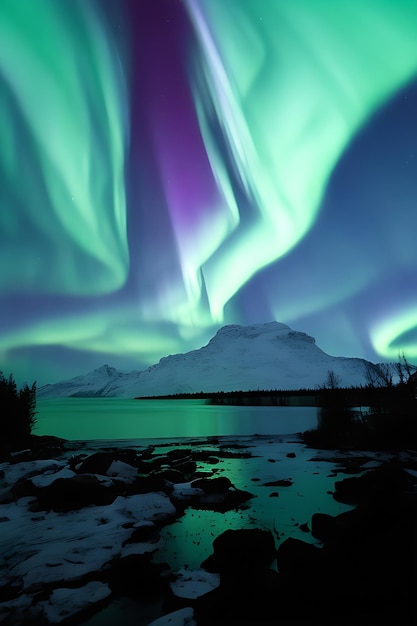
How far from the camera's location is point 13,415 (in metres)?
33.5

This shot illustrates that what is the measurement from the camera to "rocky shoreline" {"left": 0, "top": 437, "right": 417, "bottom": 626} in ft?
23.5

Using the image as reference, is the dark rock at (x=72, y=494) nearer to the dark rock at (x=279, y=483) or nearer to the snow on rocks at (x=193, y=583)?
the snow on rocks at (x=193, y=583)

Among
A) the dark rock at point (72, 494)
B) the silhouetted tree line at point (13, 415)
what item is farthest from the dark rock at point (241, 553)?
the silhouetted tree line at point (13, 415)

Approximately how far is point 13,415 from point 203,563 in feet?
95.4

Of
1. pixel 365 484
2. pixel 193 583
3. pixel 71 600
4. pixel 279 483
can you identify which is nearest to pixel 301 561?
pixel 193 583

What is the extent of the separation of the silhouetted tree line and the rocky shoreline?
18.5m

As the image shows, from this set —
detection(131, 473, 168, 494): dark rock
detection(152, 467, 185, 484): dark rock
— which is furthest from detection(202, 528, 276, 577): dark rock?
detection(152, 467, 185, 484): dark rock

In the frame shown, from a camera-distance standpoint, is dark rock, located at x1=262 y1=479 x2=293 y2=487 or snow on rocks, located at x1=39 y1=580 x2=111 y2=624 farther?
dark rock, located at x1=262 y1=479 x2=293 y2=487

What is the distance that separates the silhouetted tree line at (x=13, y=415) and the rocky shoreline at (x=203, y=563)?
18496mm

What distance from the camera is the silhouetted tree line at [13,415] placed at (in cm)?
3297

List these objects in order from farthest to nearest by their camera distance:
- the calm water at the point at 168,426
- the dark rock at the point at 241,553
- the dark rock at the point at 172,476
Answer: the calm water at the point at 168,426, the dark rock at the point at 172,476, the dark rock at the point at 241,553

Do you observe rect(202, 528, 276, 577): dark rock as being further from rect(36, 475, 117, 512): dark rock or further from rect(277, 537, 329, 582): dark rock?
rect(36, 475, 117, 512): dark rock

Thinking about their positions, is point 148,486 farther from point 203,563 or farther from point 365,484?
point 365,484

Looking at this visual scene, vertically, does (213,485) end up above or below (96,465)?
below
